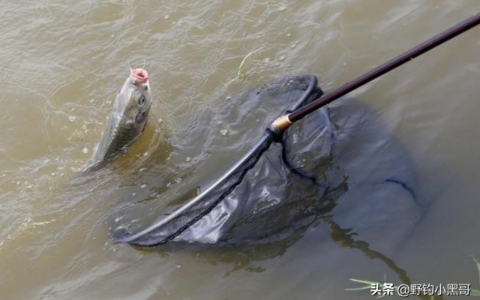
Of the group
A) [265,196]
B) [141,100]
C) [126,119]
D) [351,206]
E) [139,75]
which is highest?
[139,75]

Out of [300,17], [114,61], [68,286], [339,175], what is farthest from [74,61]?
[339,175]

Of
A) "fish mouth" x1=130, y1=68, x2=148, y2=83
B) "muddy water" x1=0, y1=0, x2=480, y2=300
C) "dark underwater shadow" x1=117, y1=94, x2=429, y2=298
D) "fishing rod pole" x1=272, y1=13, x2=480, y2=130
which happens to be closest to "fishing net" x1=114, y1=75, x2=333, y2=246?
"dark underwater shadow" x1=117, y1=94, x2=429, y2=298

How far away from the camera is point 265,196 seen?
3.15 m

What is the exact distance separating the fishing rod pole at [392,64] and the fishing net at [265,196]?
A: 0.80 feet

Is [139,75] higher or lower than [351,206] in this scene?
higher

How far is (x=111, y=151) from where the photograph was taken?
4.09m

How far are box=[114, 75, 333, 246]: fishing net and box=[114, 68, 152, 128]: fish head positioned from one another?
92 cm

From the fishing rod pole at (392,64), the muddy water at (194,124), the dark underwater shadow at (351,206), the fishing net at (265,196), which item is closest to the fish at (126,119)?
the muddy water at (194,124)

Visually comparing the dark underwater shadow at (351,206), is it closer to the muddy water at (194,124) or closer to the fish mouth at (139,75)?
the muddy water at (194,124)

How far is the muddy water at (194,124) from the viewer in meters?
3.09

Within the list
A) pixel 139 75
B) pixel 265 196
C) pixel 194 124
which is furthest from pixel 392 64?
pixel 194 124

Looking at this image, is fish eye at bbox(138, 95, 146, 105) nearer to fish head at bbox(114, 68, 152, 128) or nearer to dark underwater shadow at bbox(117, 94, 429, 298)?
fish head at bbox(114, 68, 152, 128)

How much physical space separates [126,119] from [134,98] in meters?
0.21

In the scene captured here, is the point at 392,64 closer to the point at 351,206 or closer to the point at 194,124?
the point at 351,206
